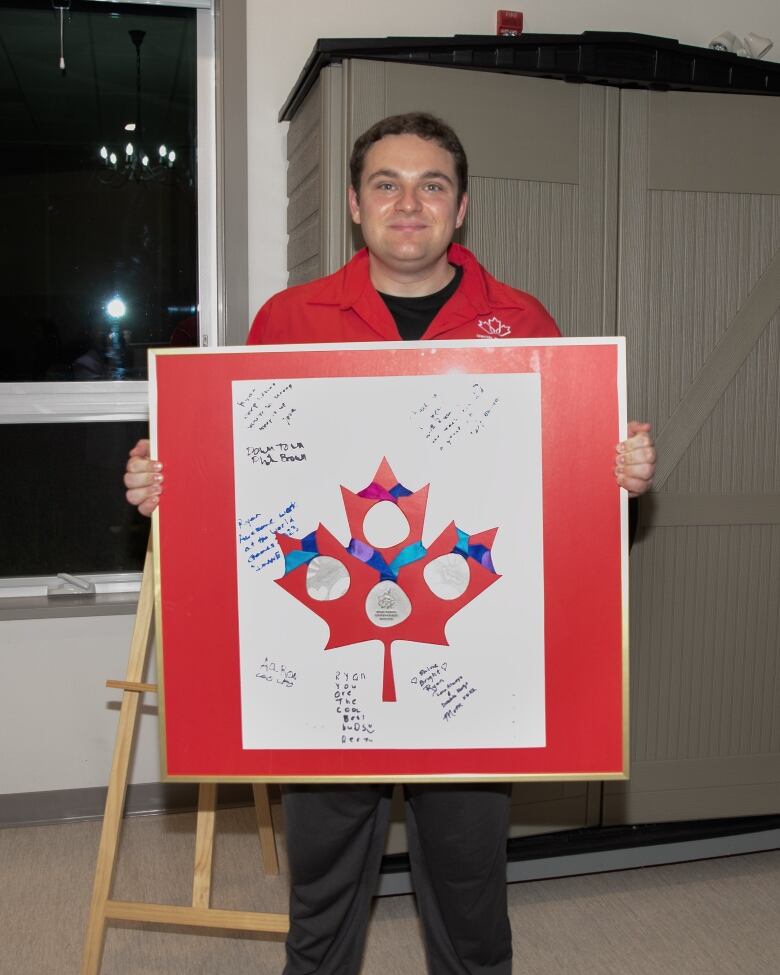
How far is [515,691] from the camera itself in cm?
156

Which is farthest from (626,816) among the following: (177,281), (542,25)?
(542,25)

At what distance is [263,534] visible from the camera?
156 cm

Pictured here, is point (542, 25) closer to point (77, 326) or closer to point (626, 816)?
point (77, 326)

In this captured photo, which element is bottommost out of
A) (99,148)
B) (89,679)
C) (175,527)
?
(89,679)

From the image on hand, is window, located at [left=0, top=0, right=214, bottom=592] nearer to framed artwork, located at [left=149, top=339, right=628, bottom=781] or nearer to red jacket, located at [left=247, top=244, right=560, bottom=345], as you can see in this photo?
red jacket, located at [left=247, top=244, right=560, bottom=345]

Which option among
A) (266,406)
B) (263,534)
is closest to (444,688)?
(263,534)

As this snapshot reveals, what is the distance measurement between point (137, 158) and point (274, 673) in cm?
199

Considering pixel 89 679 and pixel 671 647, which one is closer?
pixel 671 647

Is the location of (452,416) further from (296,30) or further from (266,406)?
(296,30)

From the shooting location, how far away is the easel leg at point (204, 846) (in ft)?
7.23

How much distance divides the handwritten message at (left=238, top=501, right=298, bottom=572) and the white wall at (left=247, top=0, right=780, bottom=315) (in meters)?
1.50

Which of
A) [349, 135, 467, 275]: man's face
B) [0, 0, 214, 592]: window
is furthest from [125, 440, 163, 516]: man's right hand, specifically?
[0, 0, 214, 592]: window

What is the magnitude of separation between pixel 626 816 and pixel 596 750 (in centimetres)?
121

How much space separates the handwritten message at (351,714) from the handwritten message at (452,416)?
1.25 feet
